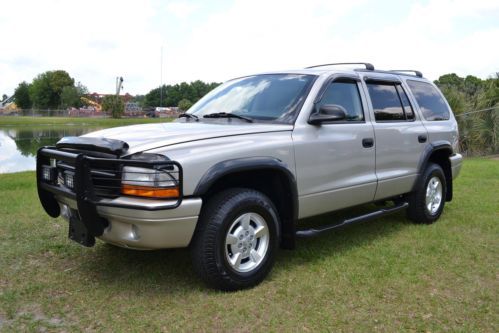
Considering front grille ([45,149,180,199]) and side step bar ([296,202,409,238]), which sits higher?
front grille ([45,149,180,199])

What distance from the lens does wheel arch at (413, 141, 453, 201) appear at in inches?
230

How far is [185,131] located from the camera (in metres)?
3.90

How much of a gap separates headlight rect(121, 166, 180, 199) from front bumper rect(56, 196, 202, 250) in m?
0.07

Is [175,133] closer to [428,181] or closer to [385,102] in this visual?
[385,102]

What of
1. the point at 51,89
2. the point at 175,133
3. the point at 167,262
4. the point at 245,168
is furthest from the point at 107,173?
the point at 51,89

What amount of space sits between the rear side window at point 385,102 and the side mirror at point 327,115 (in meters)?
1.01

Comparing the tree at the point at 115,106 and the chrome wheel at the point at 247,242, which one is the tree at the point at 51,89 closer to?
the tree at the point at 115,106

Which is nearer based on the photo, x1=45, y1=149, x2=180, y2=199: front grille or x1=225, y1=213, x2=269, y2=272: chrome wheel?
x1=45, y1=149, x2=180, y2=199: front grille

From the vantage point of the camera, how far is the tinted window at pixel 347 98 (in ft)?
15.6

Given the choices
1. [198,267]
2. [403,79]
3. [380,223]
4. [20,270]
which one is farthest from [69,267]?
[403,79]

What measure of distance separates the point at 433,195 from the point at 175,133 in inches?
152

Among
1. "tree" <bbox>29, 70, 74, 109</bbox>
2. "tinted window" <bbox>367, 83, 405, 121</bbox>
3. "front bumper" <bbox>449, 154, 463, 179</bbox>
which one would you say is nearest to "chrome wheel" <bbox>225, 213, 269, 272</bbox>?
"tinted window" <bbox>367, 83, 405, 121</bbox>

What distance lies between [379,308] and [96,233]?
2.20 metres

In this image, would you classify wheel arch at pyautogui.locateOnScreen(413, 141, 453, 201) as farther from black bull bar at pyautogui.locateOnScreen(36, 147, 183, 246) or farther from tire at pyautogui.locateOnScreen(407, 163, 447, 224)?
black bull bar at pyautogui.locateOnScreen(36, 147, 183, 246)
